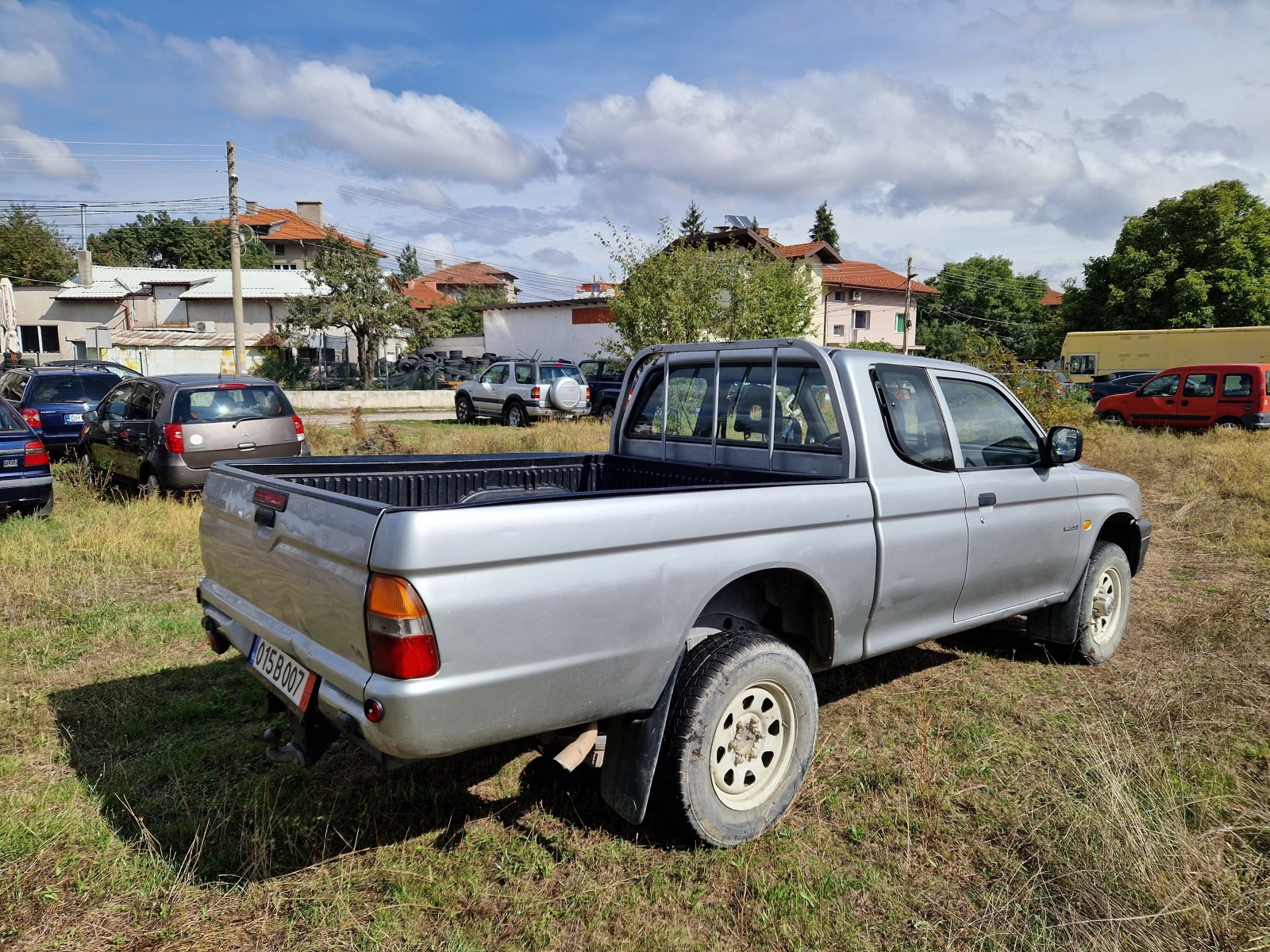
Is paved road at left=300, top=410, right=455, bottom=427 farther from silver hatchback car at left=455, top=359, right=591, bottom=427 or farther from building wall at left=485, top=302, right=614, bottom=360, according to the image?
building wall at left=485, top=302, right=614, bottom=360

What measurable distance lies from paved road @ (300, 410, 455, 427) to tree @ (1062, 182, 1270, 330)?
112 feet

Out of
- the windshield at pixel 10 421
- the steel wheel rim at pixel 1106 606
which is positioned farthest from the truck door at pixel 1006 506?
the windshield at pixel 10 421

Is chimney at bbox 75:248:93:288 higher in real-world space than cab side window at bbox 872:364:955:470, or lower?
higher

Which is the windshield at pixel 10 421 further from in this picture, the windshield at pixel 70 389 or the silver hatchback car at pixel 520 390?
the silver hatchback car at pixel 520 390

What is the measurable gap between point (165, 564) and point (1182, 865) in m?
7.19

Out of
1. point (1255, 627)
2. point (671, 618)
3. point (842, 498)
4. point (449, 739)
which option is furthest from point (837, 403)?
point (1255, 627)

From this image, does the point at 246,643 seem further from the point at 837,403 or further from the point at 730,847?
the point at 837,403

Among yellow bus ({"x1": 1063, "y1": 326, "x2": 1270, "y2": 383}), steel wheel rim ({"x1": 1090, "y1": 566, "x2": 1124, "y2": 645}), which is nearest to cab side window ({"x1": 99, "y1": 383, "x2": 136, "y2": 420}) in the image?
steel wheel rim ({"x1": 1090, "y1": 566, "x2": 1124, "y2": 645})

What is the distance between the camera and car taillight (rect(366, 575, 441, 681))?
2.33m

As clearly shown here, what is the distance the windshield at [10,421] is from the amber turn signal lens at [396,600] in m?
7.92

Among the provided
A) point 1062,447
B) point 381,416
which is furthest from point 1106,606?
point 381,416

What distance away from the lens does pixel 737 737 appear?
3156 mm

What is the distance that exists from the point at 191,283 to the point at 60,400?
3642 cm

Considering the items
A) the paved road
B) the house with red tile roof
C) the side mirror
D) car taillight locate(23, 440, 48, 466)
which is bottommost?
the paved road
